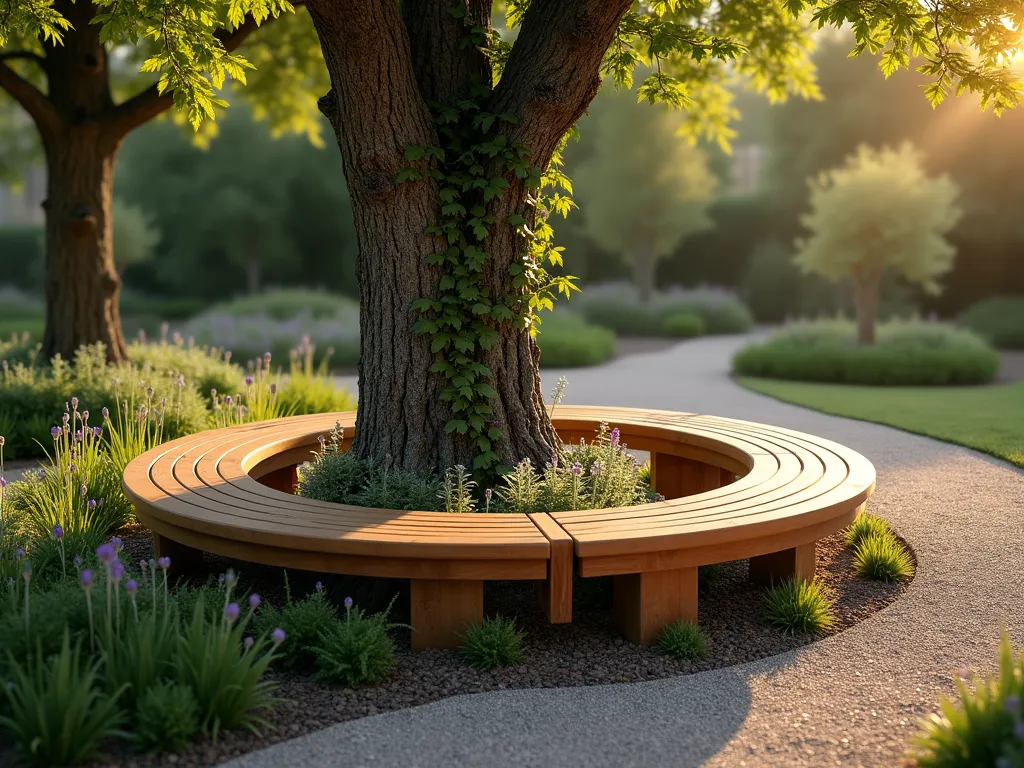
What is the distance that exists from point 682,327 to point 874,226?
703 centimetres

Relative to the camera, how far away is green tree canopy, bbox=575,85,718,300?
960 inches

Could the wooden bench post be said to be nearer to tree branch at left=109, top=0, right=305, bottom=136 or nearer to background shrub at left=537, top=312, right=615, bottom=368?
tree branch at left=109, top=0, right=305, bottom=136

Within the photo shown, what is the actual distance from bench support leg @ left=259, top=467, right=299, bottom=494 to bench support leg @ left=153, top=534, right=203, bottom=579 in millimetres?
1074

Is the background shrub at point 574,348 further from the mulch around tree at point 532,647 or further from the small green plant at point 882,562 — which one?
the mulch around tree at point 532,647

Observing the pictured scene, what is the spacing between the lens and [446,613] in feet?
11.6

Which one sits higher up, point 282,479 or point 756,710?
point 282,479

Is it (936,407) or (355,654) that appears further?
(936,407)

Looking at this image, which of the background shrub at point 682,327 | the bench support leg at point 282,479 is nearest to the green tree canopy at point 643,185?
the background shrub at point 682,327

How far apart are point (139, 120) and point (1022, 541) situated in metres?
8.21

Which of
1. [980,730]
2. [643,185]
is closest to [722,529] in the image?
[980,730]

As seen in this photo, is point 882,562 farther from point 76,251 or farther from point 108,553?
point 76,251

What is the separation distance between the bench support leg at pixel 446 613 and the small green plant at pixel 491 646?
0.06 meters

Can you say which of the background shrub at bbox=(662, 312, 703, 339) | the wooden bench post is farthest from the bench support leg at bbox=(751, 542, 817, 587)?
the background shrub at bbox=(662, 312, 703, 339)

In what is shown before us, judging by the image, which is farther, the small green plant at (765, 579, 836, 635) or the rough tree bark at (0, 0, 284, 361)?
the rough tree bark at (0, 0, 284, 361)
